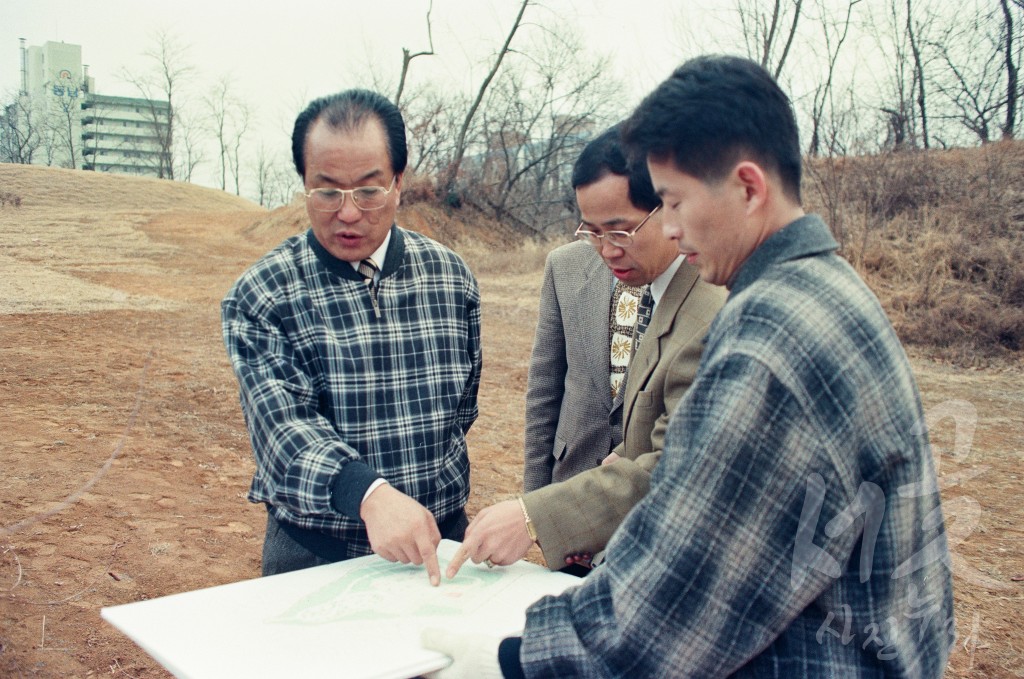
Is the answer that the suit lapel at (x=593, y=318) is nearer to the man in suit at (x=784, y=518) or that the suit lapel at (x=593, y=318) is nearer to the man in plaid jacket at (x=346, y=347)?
the man in plaid jacket at (x=346, y=347)

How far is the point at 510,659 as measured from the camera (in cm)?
131

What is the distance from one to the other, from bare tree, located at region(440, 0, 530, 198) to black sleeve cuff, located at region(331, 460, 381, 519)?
81.1 feet

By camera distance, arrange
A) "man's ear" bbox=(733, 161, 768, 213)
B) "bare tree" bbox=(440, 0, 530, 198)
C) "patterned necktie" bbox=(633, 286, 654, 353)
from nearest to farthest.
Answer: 1. "man's ear" bbox=(733, 161, 768, 213)
2. "patterned necktie" bbox=(633, 286, 654, 353)
3. "bare tree" bbox=(440, 0, 530, 198)

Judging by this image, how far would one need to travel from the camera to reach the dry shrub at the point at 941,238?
399 inches

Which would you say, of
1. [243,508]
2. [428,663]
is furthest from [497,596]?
[243,508]

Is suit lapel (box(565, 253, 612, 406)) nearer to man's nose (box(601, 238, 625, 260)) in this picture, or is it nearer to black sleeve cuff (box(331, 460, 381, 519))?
man's nose (box(601, 238, 625, 260))

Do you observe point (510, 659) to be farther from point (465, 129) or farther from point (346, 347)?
point (465, 129)

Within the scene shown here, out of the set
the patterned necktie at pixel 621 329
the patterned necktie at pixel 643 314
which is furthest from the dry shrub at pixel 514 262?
the patterned necktie at pixel 643 314

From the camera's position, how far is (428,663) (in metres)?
1.46

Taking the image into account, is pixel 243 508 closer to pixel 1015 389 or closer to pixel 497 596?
pixel 497 596

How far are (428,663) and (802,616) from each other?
634 mm

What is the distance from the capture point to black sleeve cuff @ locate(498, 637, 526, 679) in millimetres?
1302

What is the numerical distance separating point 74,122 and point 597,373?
277 ft

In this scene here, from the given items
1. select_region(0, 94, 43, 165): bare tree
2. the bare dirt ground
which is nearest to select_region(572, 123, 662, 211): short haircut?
the bare dirt ground
